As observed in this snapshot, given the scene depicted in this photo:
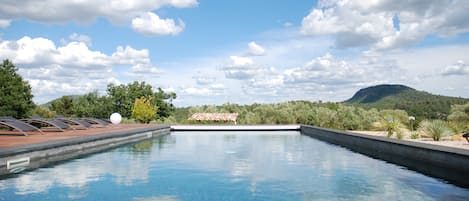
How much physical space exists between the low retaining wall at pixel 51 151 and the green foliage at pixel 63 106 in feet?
65.9

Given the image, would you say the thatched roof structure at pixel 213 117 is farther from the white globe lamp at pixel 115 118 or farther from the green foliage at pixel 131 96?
the white globe lamp at pixel 115 118

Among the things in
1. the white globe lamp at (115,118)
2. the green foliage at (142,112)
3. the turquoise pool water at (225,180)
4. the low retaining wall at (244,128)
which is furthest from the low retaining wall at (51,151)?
the green foliage at (142,112)

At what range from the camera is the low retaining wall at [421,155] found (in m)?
8.41

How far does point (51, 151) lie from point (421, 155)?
10005mm

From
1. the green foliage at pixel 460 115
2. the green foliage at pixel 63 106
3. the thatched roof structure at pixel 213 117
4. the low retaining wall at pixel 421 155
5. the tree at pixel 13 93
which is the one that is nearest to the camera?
the low retaining wall at pixel 421 155

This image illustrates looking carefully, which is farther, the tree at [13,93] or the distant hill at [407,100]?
the distant hill at [407,100]

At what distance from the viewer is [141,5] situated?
54.3ft

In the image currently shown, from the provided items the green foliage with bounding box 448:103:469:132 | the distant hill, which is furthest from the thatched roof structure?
the distant hill

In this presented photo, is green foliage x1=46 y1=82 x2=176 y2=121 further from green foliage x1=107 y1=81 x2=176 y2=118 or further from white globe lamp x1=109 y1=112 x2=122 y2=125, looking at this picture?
white globe lamp x1=109 y1=112 x2=122 y2=125

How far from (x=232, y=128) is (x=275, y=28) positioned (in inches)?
316

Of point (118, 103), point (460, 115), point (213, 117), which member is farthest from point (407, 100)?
point (118, 103)

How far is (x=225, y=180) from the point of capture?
838cm

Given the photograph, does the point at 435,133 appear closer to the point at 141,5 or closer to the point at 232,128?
the point at 141,5

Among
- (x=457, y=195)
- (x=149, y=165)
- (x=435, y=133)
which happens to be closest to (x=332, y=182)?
(x=457, y=195)
